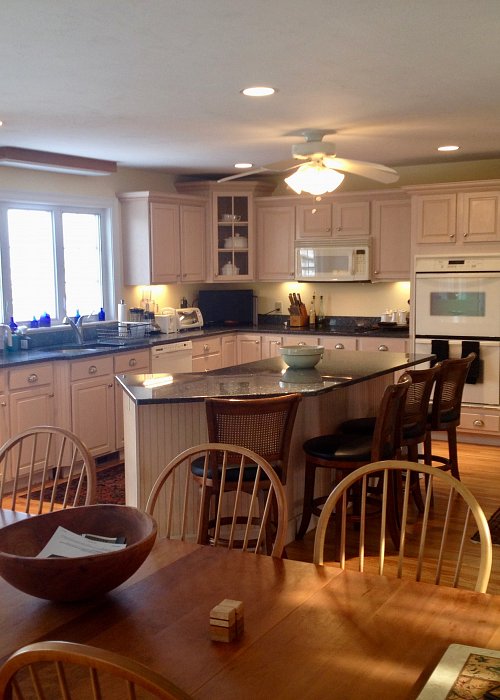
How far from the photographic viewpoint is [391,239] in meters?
6.90

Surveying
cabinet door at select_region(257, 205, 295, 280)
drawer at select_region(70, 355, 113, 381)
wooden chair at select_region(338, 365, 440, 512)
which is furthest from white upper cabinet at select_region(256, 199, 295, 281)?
wooden chair at select_region(338, 365, 440, 512)

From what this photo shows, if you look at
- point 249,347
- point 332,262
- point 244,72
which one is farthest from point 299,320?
point 244,72

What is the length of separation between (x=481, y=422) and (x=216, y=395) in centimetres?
346

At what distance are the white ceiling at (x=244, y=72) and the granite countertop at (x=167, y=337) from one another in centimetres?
151

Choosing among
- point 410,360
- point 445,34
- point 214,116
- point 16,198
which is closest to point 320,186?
point 214,116

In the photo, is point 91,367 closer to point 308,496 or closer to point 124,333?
point 124,333

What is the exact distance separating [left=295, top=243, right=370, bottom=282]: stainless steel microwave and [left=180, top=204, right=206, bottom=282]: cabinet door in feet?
3.08

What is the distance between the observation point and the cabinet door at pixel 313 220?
7194mm

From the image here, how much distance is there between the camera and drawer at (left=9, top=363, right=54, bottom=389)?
5129mm

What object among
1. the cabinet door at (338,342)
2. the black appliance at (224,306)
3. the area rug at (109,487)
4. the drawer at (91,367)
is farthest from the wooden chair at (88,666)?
the black appliance at (224,306)

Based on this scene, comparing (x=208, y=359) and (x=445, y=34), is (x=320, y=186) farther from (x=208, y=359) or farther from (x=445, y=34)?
(x=208, y=359)

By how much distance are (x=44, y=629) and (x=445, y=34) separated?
2553 millimetres

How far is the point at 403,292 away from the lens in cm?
723

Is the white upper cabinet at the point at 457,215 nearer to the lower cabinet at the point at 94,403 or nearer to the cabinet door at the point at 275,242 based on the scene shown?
the cabinet door at the point at 275,242
